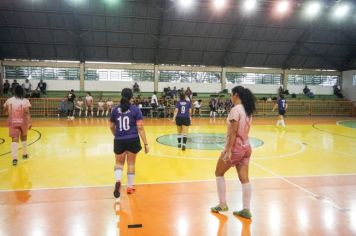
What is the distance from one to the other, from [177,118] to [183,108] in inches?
16.1

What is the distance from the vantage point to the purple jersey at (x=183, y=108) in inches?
418

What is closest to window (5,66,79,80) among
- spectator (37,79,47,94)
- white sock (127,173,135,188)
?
spectator (37,79,47,94)

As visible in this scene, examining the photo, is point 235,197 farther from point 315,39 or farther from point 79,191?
point 315,39

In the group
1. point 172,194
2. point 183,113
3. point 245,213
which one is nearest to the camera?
point 245,213

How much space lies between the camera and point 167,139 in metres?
13.1

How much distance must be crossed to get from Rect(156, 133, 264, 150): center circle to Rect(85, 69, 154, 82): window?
15.2 meters

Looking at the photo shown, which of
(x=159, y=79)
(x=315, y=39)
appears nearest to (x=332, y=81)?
(x=315, y=39)

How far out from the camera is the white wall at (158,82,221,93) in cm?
2877

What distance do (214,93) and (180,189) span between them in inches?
928

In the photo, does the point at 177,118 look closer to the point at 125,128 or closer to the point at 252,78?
the point at 125,128

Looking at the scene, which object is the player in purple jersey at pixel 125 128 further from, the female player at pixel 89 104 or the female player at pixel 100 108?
the female player at pixel 100 108

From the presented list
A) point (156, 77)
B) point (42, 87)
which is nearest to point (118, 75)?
point (156, 77)

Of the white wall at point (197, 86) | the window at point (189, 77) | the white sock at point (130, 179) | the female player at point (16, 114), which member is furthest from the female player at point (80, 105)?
the white sock at point (130, 179)

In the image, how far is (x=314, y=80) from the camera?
108 feet
